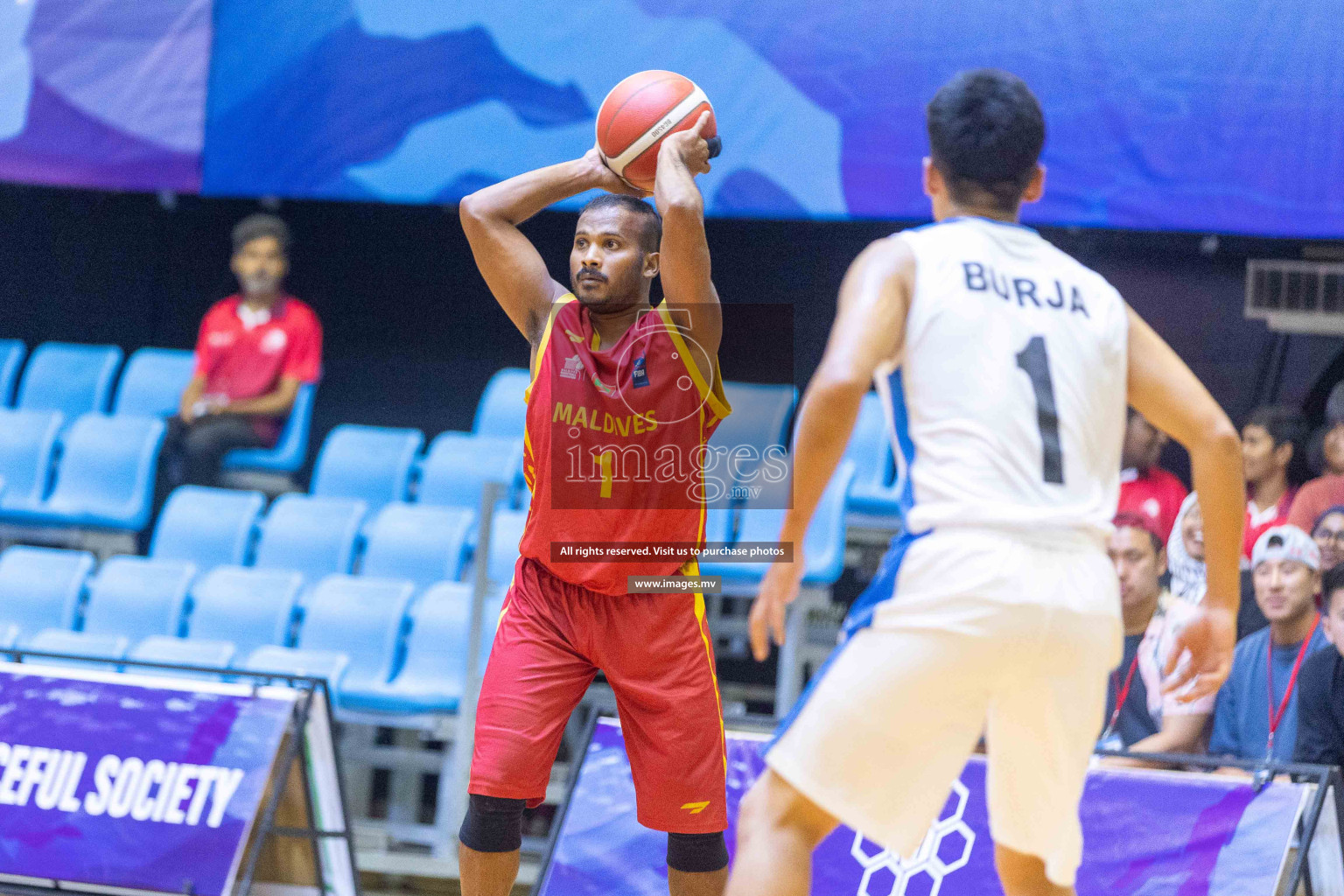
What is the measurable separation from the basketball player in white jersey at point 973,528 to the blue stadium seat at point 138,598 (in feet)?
17.3

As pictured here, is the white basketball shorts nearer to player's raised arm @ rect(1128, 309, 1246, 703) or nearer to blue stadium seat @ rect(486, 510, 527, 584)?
player's raised arm @ rect(1128, 309, 1246, 703)

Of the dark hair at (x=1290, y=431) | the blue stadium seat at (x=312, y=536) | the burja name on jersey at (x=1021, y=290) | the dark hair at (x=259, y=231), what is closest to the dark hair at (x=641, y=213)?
the burja name on jersey at (x=1021, y=290)

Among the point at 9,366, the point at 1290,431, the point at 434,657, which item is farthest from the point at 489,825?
the point at 9,366

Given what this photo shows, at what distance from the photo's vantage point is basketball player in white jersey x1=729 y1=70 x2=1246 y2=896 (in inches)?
103

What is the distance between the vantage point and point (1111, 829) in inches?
173

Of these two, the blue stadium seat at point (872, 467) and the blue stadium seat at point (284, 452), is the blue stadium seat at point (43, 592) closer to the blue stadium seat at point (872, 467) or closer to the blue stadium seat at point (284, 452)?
the blue stadium seat at point (284, 452)

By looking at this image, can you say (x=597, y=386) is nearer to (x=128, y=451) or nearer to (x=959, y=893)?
(x=959, y=893)

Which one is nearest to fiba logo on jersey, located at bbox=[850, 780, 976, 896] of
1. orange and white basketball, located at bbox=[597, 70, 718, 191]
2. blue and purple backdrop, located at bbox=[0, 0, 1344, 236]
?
orange and white basketball, located at bbox=[597, 70, 718, 191]

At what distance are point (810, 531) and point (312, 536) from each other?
2.85 meters

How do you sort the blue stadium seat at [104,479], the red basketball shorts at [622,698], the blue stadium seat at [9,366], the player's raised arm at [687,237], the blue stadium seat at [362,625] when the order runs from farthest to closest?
the blue stadium seat at [9,366] < the blue stadium seat at [104,479] < the blue stadium seat at [362,625] < the red basketball shorts at [622,698] < the player's raised arm at [687,237]

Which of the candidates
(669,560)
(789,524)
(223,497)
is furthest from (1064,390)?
(223,497)

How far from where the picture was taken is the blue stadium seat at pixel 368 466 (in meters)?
8.54

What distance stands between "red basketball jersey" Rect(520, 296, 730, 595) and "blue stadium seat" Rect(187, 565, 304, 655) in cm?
362

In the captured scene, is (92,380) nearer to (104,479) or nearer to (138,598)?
(104,479)
